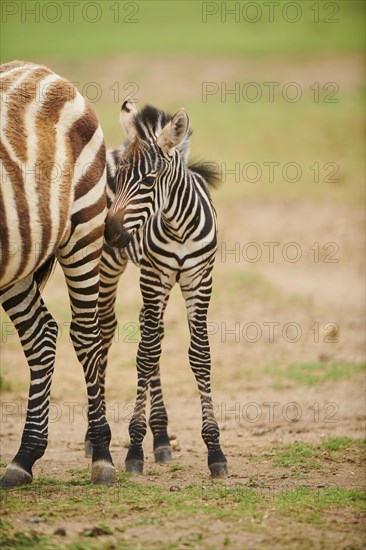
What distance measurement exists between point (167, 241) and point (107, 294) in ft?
4.63

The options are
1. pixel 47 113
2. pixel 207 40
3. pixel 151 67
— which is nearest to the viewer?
pixel 47 113

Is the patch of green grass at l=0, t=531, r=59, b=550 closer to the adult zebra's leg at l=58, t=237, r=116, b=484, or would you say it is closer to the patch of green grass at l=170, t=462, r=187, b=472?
the adult zebra's leg at l=58, t=237, r=116, b=484

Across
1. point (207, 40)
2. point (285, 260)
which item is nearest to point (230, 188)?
point (285, 260)

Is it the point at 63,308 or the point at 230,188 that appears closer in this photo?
the point at 63,308

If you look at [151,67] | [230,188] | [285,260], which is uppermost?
[151,67]

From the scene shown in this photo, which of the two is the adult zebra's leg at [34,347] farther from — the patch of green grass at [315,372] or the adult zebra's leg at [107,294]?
the patch of green grass at [315,372]

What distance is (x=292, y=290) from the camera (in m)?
16.5

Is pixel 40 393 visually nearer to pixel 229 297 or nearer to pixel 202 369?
pixel 202 369

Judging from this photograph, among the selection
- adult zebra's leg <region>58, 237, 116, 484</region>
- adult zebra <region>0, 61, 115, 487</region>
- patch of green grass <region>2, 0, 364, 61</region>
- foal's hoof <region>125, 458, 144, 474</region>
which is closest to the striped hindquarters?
adult zebra <region>0, 61, 115, 487</region>

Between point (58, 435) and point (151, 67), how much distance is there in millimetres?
33204

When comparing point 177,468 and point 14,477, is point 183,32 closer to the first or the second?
point 177,468

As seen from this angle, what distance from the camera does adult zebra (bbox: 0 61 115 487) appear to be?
6.48 meters

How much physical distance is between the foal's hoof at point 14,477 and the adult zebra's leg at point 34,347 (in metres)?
0.15

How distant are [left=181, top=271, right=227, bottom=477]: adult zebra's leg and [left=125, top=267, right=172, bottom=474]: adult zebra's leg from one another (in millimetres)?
250
